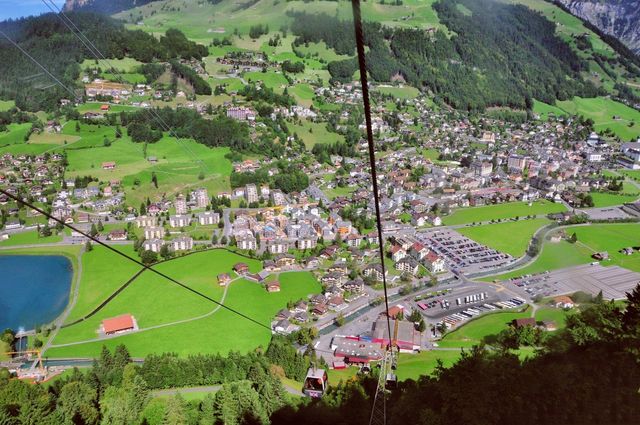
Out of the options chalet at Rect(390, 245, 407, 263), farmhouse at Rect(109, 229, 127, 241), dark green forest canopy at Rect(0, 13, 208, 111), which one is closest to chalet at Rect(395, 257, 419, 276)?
chalet at Rect(390, 245, 407, 263)

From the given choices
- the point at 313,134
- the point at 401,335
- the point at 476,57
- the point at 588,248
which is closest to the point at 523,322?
the point at 401,335

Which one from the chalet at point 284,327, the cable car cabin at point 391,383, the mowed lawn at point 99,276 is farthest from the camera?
the mowed lawn at point 99,276

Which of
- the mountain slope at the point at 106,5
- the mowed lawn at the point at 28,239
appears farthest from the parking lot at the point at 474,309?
the mountain slope at the point at 106,5

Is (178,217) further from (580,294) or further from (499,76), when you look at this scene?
(499,76)

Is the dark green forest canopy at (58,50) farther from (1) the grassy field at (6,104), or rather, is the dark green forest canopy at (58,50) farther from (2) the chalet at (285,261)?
(2) the chalet at (285,261)

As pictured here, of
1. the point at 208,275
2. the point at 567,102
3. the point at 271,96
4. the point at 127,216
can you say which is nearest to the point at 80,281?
the point at 208,275

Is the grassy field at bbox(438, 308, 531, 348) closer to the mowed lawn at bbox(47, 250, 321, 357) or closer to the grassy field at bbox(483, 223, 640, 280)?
the grassy field at bbox(483, 223, 640, 280)
